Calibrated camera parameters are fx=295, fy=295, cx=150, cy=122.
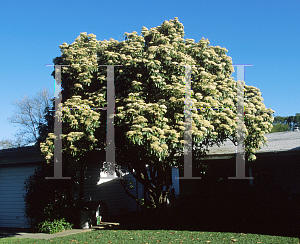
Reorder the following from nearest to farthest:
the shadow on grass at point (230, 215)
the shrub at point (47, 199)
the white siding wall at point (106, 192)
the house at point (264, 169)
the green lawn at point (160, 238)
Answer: the green lawn at point (160, 238) < the shadow on grass at point (230, 215) < the shrub at point (47, 199) < the house at point (264, 169) < the white siding wall at point (106, 192)

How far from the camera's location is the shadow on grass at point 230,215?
9336 mm

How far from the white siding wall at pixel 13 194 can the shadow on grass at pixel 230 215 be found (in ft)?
13.7

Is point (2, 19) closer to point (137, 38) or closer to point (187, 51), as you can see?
point (137, 38)

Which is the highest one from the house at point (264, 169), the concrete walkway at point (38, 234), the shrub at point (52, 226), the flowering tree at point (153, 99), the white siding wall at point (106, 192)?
the flowering tree at point (153, 99)

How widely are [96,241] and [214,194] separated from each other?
21.1ft

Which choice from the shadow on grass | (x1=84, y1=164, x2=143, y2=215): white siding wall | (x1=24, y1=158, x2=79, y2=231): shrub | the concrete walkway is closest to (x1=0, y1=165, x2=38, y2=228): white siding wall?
the concrete walkway

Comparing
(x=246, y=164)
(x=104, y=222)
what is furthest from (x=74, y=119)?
(x=246, y=164)

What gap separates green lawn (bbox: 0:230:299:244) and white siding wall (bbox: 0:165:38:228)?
2.74 metres

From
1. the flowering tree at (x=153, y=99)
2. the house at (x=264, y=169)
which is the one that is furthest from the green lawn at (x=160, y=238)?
the house at (x=264, y=169)

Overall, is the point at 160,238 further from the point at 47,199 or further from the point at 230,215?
the point at 47,199

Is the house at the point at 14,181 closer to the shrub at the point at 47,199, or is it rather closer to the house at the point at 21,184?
the house at the point at 21,184

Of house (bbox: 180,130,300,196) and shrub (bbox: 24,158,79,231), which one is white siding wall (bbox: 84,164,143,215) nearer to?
shrub (bbox: 24,158,79,231)

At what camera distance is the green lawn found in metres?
7.59

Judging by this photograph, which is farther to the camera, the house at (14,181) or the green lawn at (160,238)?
the house at (14,181)
